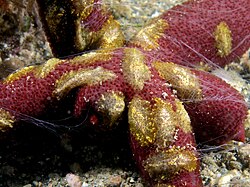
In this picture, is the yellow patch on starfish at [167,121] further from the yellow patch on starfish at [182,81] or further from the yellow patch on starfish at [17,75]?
the yellow patch on starfish at [17,75]

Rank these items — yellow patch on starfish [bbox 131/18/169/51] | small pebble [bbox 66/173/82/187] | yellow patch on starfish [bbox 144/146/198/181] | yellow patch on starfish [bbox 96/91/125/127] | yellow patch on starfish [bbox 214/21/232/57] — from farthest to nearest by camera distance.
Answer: yellow patch on starfish [bbox 214/21/232/57], yellow patch on starfish [bbox 131/18/169/51], small pebble [bbox 66/173/82/187], yellow patch on starfish [bbox 96/91/125/127], yellow patch on starfish [bbox 144/146/198/181]

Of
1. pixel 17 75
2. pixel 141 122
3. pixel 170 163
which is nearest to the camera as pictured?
pixel 170 163

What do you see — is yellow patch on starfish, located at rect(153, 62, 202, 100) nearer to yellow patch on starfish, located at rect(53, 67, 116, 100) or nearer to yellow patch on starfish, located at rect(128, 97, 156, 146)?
yellow patch on starfish, located at rect(128, 97, 156, 146)

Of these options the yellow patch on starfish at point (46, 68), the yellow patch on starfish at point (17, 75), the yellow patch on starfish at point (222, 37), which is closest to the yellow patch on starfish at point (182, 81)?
the yellow patch on starfish at point (222, 37)

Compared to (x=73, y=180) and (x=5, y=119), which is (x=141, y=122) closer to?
(x=73, y=180)

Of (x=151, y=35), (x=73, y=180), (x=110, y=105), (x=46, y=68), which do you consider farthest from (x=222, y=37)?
(x=73, y=180)

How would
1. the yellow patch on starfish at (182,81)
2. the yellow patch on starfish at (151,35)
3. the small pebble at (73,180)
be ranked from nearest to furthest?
1. the yellow patch on starfish at (182,81)
2. the small pebble at (73,180)
3. the yellow patch on starfish at (151,35)

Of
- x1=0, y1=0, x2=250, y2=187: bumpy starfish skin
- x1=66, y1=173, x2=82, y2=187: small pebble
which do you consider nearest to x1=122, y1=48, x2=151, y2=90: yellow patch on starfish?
x1=0, y1=0, x2=250, y2=187: bumpy starfish skin

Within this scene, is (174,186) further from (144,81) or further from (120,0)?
(120,0)

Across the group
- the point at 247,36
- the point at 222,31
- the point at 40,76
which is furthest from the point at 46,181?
the point at 247,36
